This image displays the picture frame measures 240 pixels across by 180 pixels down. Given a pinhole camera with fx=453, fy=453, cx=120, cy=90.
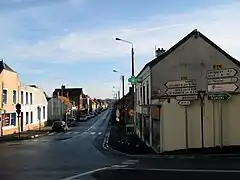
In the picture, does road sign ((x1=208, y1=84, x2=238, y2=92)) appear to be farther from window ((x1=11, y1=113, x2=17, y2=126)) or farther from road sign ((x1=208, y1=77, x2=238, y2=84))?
window ((x1=11, y1=113, x2=17, y2=126))

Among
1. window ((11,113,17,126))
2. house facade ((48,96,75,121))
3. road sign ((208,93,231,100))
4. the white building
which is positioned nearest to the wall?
window ((11,113,17,126))

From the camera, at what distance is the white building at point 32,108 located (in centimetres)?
5781

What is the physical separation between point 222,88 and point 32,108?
43.5m

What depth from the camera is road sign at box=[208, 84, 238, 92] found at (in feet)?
77.9

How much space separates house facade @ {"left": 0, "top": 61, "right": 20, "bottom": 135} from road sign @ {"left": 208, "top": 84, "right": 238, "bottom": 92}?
28.9 m

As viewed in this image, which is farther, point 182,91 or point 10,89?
point 10,89

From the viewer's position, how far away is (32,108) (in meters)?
63.7

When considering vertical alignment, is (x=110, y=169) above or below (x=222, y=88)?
below

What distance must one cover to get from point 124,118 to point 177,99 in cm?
4435

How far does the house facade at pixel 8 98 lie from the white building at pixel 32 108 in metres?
3.19

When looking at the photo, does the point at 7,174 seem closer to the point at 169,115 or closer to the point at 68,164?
the point at 68,164

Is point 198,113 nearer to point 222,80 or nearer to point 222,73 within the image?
point 222,80

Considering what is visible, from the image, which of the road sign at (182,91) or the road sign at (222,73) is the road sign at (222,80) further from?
the road sign at (182,91)

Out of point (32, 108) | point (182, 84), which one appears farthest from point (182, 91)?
point (32, 108)
